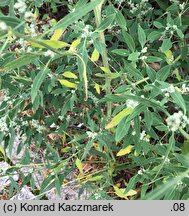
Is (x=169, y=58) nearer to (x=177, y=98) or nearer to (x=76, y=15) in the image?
(x=177, y=98)

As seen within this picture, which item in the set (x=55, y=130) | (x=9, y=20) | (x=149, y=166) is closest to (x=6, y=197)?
(x=55, y=130)

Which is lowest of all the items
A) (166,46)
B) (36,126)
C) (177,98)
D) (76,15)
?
(36,126)

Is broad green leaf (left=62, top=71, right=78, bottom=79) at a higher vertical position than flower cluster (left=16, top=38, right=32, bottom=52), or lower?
lower

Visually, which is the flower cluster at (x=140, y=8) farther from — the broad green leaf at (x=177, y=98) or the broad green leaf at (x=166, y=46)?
the broad green leaf at (x=177, y=98)

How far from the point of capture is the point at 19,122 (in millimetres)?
1624

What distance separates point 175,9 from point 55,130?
66 cm

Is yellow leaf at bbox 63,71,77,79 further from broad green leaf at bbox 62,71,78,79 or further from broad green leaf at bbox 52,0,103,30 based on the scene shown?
broad green leaf at bbox 52,0,103,30

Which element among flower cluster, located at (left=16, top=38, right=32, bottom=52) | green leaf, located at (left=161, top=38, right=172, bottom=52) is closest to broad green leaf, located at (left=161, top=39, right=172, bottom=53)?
green leaf, located at (left=161, top=38, right=172, bottom=52)

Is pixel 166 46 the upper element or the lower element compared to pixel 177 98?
upper

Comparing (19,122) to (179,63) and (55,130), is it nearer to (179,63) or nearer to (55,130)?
(55,130)

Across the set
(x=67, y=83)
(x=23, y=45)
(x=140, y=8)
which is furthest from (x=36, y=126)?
(x=140, y=8)

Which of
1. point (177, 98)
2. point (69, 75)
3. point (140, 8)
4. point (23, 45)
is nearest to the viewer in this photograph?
point (177, 98)

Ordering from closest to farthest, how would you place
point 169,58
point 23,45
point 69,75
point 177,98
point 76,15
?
1. point 76,15
2. point 177,98
3. point 23,45
4. point 69,75
5. point 169,58

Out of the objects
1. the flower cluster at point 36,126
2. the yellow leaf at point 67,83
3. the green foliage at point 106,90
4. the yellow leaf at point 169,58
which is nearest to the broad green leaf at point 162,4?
the green foliage at point 106,90
